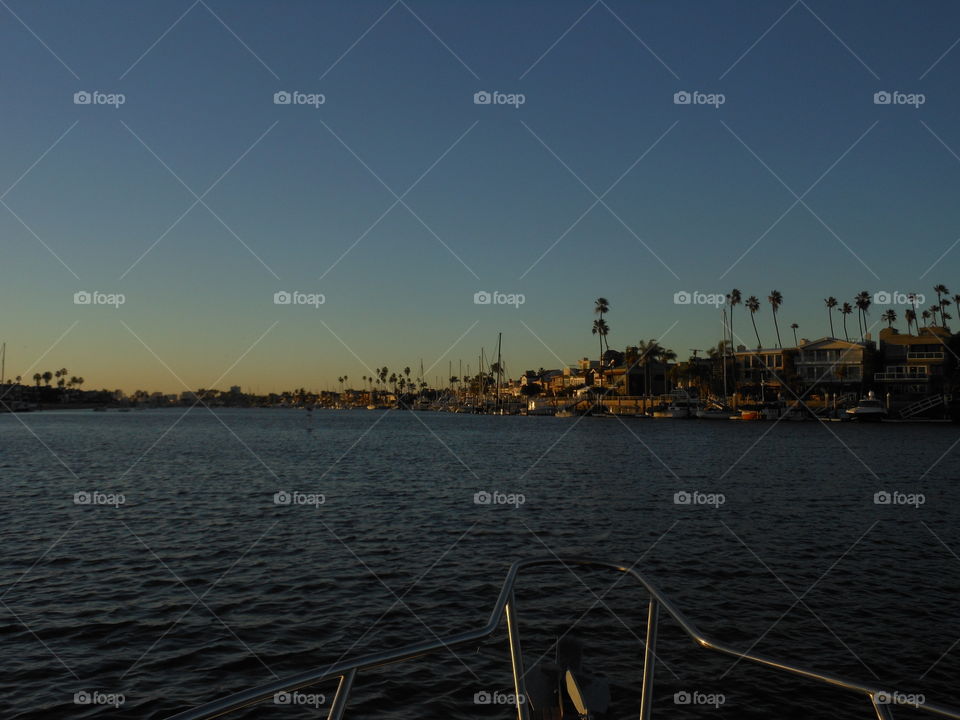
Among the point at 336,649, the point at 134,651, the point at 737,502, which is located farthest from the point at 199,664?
the point at 737,502

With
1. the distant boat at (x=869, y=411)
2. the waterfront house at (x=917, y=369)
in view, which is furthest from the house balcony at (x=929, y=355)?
the distant boat at (x=869, y=411)

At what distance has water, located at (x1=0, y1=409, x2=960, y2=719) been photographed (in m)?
11.7

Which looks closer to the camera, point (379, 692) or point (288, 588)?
point (379, 692)

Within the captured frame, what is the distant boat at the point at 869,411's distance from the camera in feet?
348

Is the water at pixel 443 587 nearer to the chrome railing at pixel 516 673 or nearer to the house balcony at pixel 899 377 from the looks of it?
the chrome railing at pixel 516 673

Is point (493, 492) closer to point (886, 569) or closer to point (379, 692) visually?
point (886, 569)

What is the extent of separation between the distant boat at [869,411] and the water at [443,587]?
74.9m

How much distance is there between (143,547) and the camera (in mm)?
21703

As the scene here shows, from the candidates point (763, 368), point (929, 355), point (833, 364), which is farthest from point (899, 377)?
point (763, 368)

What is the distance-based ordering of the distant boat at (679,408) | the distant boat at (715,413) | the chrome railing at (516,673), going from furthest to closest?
1. the distant boat at (679,408)
2. the distant boat at (715,413)
3. the chrome railing at (516,673)

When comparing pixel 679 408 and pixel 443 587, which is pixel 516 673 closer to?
pixel 443 587

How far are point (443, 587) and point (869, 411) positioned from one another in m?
107

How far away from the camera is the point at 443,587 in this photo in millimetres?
17234

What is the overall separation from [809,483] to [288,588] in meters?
31.8
